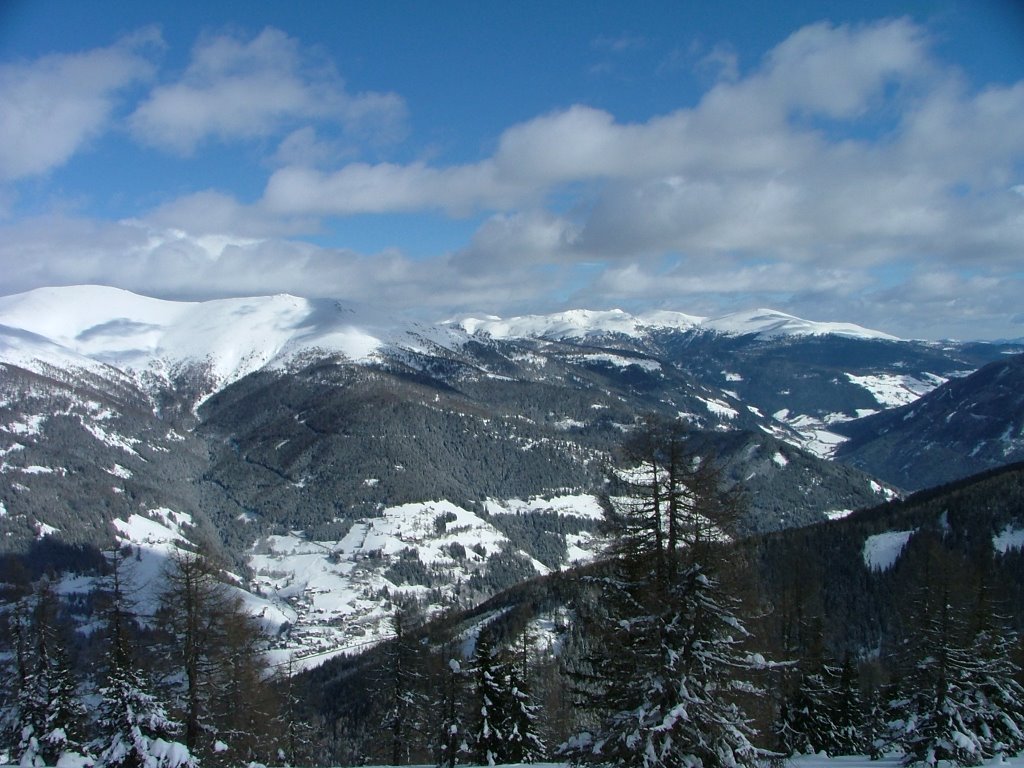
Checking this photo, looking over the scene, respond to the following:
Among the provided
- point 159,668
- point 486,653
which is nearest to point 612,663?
point 486,653

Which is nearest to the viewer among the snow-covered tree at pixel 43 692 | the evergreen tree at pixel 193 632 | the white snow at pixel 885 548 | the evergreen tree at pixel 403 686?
the evergreen tree at pixel 193 632

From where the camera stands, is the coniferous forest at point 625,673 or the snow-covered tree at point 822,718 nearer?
the coniferous forest at point 625,673

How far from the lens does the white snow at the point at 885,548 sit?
134413mm

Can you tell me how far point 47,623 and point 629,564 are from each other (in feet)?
86.5

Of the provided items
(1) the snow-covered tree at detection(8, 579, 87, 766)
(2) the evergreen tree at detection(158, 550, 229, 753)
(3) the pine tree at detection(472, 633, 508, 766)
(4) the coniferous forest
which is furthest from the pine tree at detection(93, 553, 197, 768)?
(3) the pine tree at detection(472, 633, 508, 766)

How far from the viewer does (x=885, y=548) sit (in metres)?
138

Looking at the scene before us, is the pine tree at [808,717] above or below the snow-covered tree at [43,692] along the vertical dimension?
below

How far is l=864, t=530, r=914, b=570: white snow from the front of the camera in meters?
134

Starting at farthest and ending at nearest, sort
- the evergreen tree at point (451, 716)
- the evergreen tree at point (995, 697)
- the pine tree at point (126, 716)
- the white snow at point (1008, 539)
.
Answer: the white snow at point (1008, 539) → the evergreen tree at point (451, 716) → the evergreen tree at point (995, 697) → the pine tree at point (126, 716)

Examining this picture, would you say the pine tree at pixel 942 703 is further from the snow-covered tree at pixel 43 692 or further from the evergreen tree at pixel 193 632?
the snow-covered tree at pixel 43 692

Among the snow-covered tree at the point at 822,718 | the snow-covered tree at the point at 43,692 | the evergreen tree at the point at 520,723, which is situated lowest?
the snow-covered tree at the point at 822,718

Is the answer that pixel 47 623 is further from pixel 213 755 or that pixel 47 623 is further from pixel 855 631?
pixel 855 631

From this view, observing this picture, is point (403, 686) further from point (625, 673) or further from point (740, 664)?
point (740, 664)

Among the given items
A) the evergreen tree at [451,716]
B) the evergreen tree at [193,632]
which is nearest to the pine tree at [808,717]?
the evergreen tree at [451,716]
